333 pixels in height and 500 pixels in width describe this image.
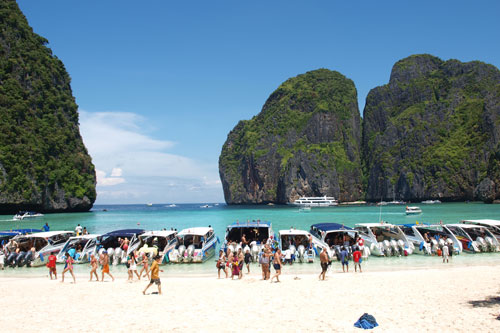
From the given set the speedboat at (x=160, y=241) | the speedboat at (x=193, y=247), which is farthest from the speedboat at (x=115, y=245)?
the speedboat at (x=193, y=247)

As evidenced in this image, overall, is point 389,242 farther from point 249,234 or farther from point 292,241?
point 249,234

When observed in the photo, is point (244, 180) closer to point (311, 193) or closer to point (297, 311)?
point (311, 193)

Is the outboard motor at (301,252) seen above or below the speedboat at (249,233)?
below

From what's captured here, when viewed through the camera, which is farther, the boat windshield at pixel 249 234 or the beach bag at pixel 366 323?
the boat windshield at pixel 249 234

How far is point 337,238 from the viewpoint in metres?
23.2

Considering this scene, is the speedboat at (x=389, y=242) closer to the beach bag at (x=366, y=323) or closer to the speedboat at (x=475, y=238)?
the speedboat at (x=475, y=238)

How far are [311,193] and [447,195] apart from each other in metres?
47.2

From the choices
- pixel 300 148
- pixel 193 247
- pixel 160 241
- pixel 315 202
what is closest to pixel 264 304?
pixel 193 247

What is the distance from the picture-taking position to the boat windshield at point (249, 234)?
24438 millimetres

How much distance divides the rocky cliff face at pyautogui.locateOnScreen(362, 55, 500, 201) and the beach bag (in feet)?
366

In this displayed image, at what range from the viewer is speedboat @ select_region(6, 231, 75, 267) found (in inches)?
824

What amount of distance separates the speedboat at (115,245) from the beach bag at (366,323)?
631 inches

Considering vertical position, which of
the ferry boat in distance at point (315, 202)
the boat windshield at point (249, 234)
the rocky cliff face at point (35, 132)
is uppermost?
the rocky cliff face at point (35, 132)

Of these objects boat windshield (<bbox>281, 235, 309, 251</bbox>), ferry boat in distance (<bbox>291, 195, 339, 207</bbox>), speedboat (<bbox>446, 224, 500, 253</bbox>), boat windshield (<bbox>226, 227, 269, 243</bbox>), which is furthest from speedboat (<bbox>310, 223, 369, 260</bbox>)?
ferry boat in distance (<bbox>291, 195, 339, 207</bbox>)
